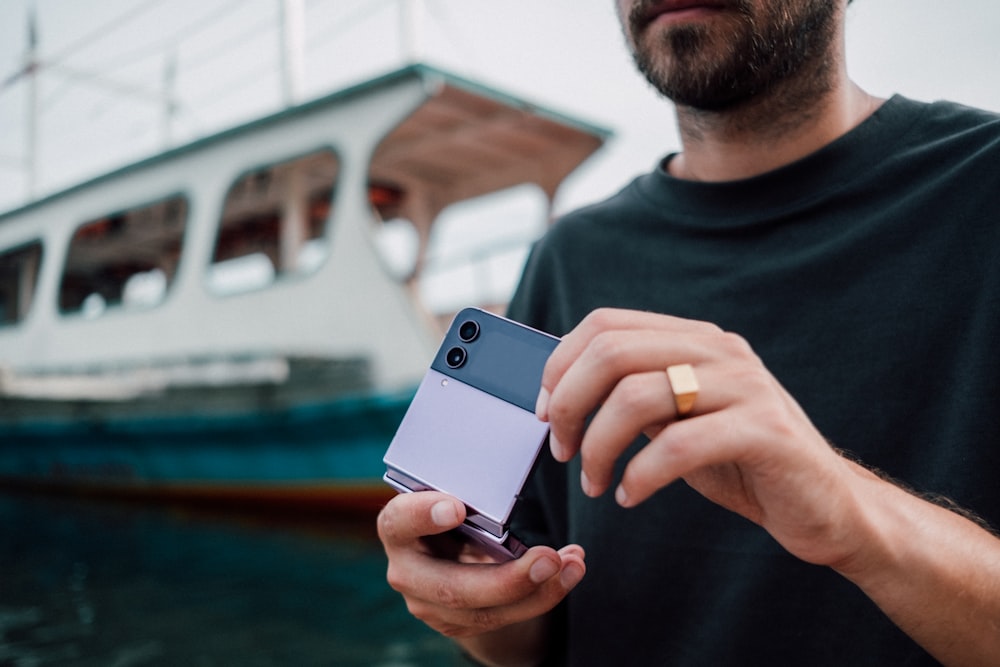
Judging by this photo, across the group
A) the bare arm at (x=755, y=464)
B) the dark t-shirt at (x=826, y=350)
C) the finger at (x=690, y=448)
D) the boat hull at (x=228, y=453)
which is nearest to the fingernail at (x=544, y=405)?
the bare arm at (x=755, y=464)

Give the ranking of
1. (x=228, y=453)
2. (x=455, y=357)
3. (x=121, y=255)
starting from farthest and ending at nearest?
(x=121, y=255)
(x=228, y=453)
(x=455, y=357)

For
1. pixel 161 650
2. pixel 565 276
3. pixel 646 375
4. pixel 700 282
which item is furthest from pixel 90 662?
pixel 646 375

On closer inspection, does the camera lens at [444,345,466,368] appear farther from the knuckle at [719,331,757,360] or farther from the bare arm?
the knuckle at [719,331,757,360]

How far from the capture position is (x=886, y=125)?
0.90 metres

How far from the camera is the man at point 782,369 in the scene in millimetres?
537

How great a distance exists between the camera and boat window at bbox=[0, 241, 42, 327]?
727cm

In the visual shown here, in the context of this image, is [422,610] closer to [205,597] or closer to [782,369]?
[782,369]

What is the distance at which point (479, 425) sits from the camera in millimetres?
729

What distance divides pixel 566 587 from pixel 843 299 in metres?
0.48

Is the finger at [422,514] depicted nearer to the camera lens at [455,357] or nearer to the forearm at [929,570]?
the camera lens at [455,357]

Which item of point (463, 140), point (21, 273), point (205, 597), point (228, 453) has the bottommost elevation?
point (205, 597)

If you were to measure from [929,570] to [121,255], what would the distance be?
835 cm

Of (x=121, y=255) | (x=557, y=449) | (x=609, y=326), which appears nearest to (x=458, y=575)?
(x=557, y=449)

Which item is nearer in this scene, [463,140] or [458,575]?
[458,575]
